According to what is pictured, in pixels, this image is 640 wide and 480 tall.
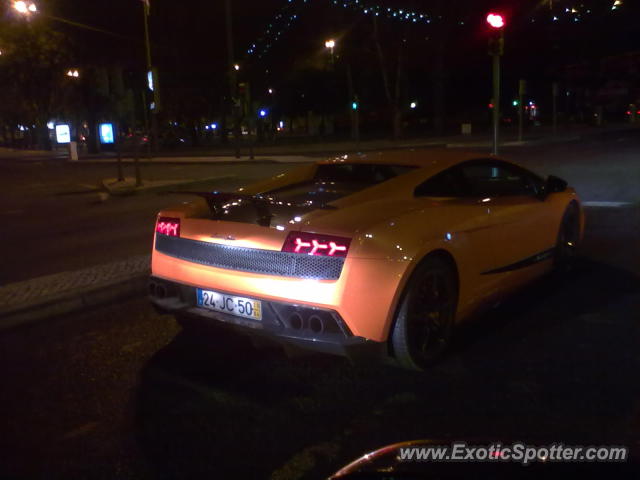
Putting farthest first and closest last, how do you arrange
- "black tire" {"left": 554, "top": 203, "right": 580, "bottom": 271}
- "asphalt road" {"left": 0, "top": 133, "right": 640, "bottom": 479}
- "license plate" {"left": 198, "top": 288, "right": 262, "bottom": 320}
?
"black tire" {"left": 554, "top": 203, "right": 580, "bottom": 271} < "license plate" {"left": 198, "top": 288, "right": 262, "bottom": 320} < "asphalt road" {"left": 0, "top": 133, "right": 640, "bottom": 479}

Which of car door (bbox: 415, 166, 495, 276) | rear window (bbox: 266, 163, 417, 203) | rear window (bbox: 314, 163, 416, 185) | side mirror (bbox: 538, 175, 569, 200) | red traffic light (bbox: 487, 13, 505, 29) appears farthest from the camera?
red traffic light (bbox: 487, 13, 505, 29)

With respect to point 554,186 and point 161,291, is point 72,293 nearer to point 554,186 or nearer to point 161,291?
point 161,291

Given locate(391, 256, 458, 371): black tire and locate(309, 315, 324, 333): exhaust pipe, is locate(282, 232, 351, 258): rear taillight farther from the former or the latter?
locate(391, 256, 458, 371): black tire

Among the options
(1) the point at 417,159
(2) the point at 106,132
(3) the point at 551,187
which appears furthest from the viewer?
(2) the point at 106,132

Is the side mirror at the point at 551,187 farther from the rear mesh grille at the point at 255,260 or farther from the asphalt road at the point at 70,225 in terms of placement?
the asphalt road at the point at 70,225

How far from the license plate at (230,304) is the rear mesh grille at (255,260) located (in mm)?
190

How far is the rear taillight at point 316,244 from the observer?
13.3 feet

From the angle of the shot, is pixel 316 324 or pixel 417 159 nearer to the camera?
pixel 316 324

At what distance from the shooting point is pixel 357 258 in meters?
4.04

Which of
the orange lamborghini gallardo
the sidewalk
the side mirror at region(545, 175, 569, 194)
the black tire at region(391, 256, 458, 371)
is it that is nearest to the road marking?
the side mirror at region(545, 175, 569, 194)

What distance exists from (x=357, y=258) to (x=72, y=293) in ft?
11.2

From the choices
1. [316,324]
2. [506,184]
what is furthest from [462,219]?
[506,184]

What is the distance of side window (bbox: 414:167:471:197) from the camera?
16.7ft

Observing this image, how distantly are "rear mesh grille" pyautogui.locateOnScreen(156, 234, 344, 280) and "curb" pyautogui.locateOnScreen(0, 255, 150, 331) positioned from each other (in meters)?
1.87
